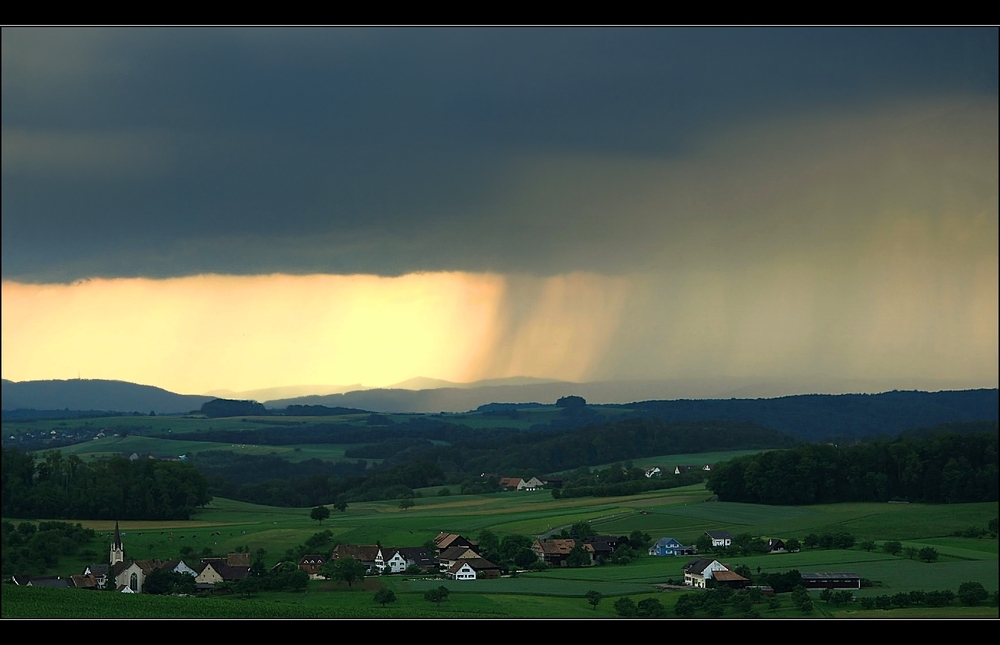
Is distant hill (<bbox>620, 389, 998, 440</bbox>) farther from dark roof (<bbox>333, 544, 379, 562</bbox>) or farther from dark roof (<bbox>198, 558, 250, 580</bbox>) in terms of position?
dark roof (<bbox>198, 558, 250, 580</bbox>)

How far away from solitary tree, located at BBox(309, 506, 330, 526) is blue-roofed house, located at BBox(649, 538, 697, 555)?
824 cm

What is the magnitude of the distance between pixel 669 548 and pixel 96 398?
1929 cm

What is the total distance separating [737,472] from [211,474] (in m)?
14.7

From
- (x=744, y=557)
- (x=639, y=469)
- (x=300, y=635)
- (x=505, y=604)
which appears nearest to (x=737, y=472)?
(x=639, y=469)

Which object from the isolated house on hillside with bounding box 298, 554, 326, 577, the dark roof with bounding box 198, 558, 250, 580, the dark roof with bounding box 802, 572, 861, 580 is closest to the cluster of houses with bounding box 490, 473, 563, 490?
the isolated house on hillside with bounding box 298, 554, 326, 577

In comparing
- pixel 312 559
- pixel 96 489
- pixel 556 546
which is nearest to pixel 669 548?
pixel 556 546

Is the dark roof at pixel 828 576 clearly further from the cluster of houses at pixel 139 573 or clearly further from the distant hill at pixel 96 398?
the distant hill at pixel 96 398

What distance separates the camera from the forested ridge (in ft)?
79.6

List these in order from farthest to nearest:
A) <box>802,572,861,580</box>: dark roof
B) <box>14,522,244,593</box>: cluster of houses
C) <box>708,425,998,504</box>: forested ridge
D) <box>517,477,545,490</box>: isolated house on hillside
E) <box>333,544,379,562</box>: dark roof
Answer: <box>517,477,545,490</box>: isolated house on hillside, <box>708,425,998,504</box>: forested ridge, <box>333,544,379,562</box>: dark roof, <box>14,522,244,593</box>: cluster of houses, <box>802,572,861,580</box>: dark roof

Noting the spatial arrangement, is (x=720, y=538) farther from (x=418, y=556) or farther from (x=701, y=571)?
(x=418, y=556)

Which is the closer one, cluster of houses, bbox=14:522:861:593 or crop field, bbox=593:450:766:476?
cluster of houses, bbox=14:522:861:593

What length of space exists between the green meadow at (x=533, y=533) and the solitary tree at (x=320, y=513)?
0.73 ft

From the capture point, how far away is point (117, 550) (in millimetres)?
21500

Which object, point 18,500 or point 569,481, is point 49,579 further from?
point 569,481
